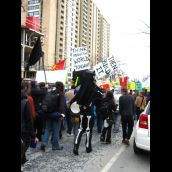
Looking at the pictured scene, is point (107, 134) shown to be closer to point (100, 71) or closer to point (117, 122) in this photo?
point (117, 122)

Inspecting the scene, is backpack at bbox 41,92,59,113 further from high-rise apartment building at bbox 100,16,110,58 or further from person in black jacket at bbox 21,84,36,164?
high-rise apartment building at bbox 100,16,110,58

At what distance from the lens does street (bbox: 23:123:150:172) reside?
6514 millimetres

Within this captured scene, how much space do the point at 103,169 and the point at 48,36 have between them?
109 meters

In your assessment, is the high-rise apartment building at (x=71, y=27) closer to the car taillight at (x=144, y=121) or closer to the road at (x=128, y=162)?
the road at (x=128, y=162)

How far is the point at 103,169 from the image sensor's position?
645 cm

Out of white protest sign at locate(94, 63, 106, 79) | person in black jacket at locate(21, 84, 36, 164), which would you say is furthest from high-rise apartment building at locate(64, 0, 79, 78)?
person in black jacket at locate(21, 84, 36, 164)

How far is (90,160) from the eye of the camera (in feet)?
23.6

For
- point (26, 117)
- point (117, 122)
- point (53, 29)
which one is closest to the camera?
point (26, 117)

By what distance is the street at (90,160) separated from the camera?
21.4ft

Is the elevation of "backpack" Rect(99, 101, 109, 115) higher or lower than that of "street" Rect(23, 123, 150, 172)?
higher

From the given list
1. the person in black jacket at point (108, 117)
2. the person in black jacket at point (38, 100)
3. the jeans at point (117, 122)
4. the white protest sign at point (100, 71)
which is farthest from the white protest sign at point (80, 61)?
the person in black jacket at point (38, 100)

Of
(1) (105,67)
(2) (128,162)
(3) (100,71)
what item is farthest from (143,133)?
(1) (105,67)

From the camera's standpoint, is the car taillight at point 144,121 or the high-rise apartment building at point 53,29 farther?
the high-rise apartment building at point 53,29
